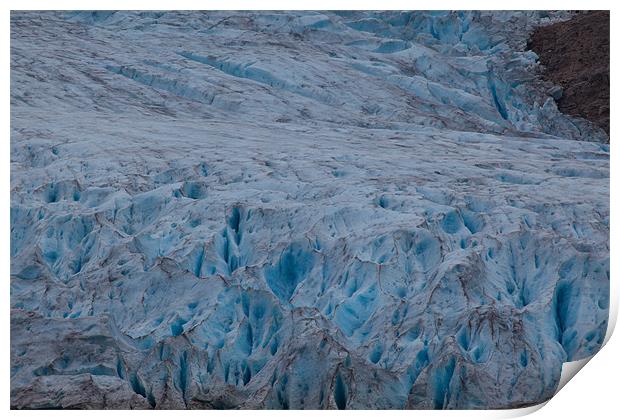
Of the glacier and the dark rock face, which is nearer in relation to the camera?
the glacier

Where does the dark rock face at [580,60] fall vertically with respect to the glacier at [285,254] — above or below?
above

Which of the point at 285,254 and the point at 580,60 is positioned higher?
the point at 580,60

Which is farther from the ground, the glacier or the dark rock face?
the dark rock face

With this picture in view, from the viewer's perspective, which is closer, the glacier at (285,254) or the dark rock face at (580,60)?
the glacier at (285,254)

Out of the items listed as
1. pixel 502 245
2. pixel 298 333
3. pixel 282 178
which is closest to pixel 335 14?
pixel 282 178
